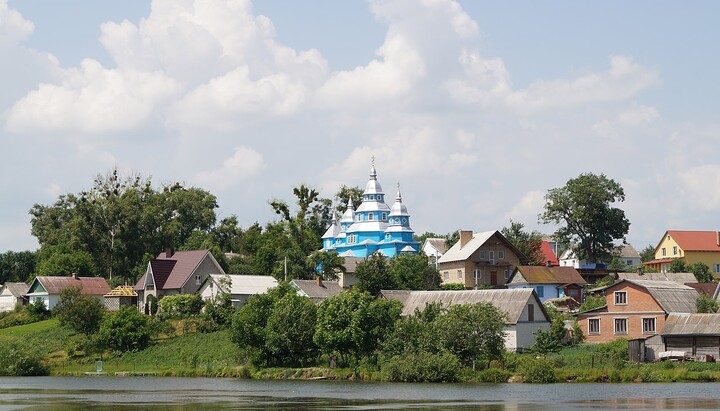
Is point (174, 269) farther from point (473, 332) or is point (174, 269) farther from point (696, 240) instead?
point (696, 240)

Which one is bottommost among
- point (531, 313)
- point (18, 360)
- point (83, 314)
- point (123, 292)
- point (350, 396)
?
point (350, 396)

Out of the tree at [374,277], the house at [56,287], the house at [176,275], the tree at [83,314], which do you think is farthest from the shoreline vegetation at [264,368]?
the tree at [374,277]

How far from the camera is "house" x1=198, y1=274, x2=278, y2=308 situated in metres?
92.8

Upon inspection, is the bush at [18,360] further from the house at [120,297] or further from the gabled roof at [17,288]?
the gabled roof at [17,288]

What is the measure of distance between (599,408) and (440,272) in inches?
2604

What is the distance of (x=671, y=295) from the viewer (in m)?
72.1

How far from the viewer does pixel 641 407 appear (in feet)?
145

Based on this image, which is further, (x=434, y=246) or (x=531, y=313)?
(x=434, y=246)

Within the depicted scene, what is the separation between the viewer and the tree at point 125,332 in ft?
267

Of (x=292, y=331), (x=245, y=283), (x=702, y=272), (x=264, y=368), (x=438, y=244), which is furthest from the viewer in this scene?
(x=438, y=244)

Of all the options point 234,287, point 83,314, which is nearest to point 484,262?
point 234,287

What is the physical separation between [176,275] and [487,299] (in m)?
34.0

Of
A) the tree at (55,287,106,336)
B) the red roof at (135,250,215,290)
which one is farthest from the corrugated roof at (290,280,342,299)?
the tree at (55,287,106,336)

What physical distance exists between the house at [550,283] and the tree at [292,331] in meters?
31.4
